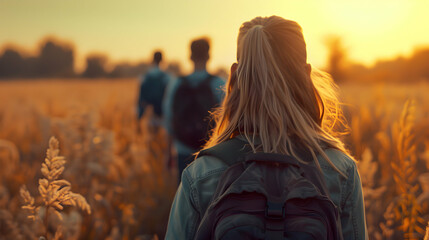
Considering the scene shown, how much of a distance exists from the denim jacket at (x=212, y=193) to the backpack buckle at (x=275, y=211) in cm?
23

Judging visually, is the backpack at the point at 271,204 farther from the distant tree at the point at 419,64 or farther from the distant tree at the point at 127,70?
the distant tree at the point at 127,70

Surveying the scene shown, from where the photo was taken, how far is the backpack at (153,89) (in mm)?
5691

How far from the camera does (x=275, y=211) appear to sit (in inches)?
36.8

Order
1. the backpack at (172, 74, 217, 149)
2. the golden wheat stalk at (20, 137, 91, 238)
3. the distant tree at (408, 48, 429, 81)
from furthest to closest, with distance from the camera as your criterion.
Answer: the distant tree at (408, 48, 429, 81) → the backpack at (172, 74, 217, 149) → the golden wheat stalk at (20, 137, 91, 238)

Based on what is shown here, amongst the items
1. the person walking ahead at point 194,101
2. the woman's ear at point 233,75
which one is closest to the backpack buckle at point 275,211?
the woman's ear at point 233,75

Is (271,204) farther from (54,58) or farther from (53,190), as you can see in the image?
(54,58)

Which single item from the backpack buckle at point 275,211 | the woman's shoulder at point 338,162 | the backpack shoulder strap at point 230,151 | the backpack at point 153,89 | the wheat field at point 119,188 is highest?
the backpack shoulder strap at point 230,151

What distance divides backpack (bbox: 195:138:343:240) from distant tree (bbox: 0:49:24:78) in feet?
232

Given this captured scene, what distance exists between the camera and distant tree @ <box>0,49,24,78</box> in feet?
207

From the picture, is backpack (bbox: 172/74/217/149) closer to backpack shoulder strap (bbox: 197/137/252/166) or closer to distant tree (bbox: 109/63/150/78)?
backpack shoulder strap (bbox: 197/137/252/166)

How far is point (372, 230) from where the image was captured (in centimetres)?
260

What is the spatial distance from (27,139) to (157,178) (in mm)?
2865

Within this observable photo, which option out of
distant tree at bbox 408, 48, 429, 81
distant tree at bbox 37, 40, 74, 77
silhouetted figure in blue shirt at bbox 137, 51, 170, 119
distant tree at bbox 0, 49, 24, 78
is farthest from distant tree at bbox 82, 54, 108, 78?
silhouetted figure in blue shirt at bbox 137, 51, 170, 119

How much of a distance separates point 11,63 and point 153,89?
68.4 meters
